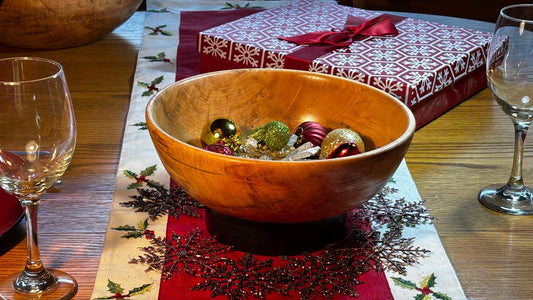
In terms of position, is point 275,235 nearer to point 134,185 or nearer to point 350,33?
point 134,185

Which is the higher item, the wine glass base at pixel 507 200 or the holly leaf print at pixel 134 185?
the wine glass base at pixel 507 200

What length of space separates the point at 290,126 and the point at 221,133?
0.11 meters

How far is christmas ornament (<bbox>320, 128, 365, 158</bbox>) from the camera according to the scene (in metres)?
0.78

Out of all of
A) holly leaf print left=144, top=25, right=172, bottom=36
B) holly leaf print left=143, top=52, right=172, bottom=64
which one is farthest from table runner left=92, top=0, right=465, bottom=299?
holly leaf print left=144, top=25, right=172, bottom=36

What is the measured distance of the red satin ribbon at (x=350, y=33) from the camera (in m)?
1.21

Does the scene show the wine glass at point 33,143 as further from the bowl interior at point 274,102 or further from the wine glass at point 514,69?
the wine glass at point 514,69

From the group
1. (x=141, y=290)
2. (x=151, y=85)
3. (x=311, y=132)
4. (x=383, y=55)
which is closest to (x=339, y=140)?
(x=311, y=132)

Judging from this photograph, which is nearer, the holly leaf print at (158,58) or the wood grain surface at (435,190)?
the wood grain surface at (435,190)

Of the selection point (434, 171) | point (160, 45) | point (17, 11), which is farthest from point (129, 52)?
point (434, 171)

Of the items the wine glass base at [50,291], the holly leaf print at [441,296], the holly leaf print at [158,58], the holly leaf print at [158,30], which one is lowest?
the holly leaf print at [158,30]

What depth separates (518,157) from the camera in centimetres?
86

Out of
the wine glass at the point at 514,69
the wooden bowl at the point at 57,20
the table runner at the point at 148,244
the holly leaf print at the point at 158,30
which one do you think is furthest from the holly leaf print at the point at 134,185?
the holly leaf print at the point at 158,30

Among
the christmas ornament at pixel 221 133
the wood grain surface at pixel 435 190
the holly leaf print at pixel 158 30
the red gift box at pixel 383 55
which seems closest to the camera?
the wood grain surface at pixel 435 190

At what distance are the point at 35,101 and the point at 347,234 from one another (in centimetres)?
36
